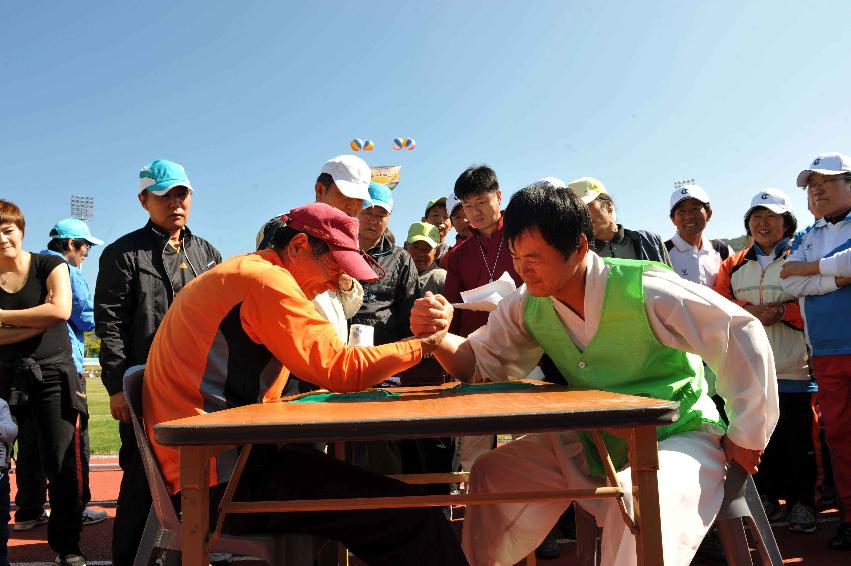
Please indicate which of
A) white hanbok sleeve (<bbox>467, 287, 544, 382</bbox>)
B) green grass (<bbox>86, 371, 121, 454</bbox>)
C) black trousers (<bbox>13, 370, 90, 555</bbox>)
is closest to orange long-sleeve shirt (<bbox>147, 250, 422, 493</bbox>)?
white hanbok sleeve (<bbox>467, 287, 544, 382</bbox>)

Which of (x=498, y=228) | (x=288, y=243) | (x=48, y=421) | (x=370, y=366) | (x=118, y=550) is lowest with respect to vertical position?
(x=118, y=550)

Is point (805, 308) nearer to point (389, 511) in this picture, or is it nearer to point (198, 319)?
point (389, 511)

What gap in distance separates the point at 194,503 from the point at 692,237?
4.09m

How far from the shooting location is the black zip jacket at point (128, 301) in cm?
313

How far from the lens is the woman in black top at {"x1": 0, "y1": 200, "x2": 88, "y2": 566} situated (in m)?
3.37

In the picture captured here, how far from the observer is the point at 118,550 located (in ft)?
8.85

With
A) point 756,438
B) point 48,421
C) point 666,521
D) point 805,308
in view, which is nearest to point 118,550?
point 48,421

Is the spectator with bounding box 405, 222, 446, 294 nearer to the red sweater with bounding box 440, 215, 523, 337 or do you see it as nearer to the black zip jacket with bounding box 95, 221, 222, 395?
the red sweater with bounding box 440, 215, 523, 337

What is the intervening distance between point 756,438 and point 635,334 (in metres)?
0.46

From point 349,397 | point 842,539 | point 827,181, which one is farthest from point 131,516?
point 827,181

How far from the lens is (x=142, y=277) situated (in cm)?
324

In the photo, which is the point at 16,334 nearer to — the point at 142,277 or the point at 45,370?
the point at 45,370

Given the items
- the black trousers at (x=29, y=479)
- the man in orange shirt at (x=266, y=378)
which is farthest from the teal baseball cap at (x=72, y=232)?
the man in orange shirt at (x=266, y=378)

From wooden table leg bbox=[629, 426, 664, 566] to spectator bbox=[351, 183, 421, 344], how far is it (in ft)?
7.53
